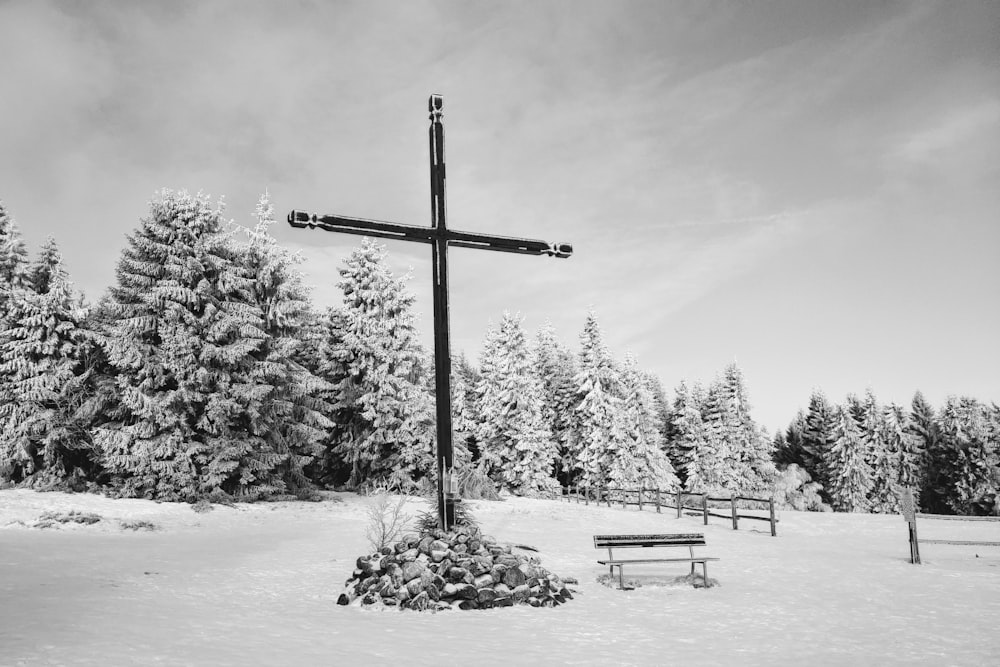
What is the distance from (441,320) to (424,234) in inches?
64.5

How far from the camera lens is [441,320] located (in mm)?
12234

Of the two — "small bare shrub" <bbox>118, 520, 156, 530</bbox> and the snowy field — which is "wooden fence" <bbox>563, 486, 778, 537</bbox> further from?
"small bare shrub" <bbox>118, 520, 156, 530</bbox>

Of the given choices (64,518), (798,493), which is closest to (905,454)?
(798,493)

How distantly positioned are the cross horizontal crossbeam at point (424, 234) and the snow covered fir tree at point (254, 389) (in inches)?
655

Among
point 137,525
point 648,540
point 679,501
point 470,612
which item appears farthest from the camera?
point 679,501

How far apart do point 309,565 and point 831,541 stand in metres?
15.7

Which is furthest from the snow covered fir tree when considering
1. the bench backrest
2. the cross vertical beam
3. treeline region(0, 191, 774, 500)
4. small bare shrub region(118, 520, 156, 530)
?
the bench backrest

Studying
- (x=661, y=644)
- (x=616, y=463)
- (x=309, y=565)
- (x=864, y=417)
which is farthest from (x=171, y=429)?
(x=864, y=417)

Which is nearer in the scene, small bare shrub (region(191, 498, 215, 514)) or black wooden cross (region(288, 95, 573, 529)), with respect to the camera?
black wooden cross (region(288, 95, 573, 529))

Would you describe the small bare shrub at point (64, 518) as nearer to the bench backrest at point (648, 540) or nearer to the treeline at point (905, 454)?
the bench backrest at point (648, 540)

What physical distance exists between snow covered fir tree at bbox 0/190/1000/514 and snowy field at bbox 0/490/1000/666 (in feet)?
22.3

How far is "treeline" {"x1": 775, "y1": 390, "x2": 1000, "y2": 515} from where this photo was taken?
170 ft

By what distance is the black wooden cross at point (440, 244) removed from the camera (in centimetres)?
1151

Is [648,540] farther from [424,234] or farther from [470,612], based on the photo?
[424,234]
